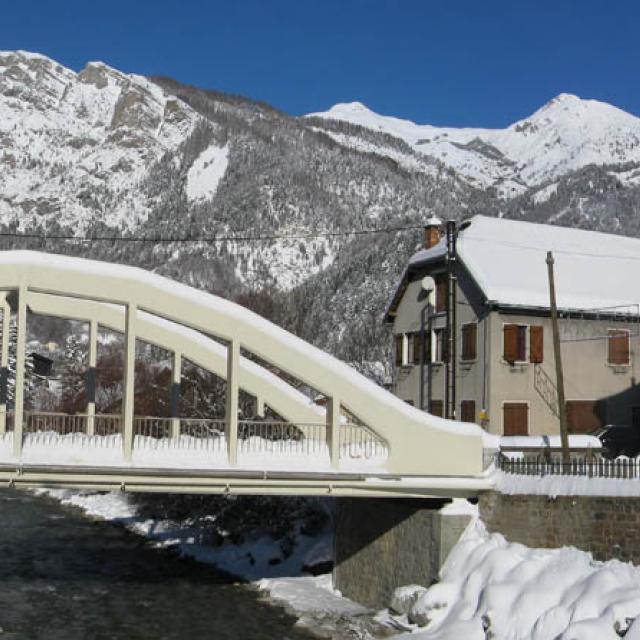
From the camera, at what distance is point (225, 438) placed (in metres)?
26.7

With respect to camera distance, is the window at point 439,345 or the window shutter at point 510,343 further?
the window at point 439,345

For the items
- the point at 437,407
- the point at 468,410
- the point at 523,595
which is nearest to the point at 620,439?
the point at 468,410

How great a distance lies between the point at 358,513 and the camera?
30.4 meters

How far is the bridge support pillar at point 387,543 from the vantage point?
26.1 metres

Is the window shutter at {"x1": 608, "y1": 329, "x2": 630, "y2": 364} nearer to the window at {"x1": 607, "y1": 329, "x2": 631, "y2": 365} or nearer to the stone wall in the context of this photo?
the window at {"x1": 607, "y1": 329, "x2": 631, "y2": 365}

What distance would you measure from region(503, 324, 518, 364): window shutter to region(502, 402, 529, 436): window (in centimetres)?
181

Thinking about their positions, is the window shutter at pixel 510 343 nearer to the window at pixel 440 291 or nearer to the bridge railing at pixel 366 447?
the window at pixel 440 291

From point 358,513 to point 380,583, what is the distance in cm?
279

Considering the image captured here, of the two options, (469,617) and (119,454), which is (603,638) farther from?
(119,454)

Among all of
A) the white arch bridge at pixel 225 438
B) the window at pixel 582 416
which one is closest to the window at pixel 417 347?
the window at pixel 582 416

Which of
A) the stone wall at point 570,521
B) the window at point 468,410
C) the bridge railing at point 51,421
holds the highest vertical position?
the window at point 468,410

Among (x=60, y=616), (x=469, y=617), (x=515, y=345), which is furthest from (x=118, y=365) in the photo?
(x=469, y=617)

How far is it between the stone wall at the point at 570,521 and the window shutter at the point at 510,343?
13015mm

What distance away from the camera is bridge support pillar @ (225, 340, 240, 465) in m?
24.0
